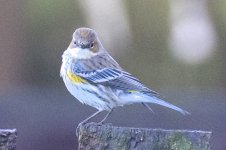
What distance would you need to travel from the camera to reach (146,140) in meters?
3.64

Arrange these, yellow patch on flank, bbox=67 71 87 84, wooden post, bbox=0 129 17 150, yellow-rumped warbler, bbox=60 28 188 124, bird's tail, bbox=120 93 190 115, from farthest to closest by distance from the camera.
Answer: yellow patch on flank, bbox=67 71 87 84 → yellow-rumped warbler, bbox=60 28 188 124 → bird's tail, bbox=120 93 190 115 → wooden post, bbox=0 129 17 150

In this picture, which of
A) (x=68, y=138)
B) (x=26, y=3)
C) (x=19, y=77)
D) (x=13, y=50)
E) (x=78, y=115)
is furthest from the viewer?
(x=26, y=3)

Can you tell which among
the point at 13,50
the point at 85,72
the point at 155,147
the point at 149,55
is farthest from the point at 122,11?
the point at 155,147

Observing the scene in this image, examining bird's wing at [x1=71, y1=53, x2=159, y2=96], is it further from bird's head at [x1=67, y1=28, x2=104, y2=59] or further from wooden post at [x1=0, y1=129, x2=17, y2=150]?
wooden post at [x1=0, y1=129, x2=17, y2=150]

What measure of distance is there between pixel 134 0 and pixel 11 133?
10.9 meters

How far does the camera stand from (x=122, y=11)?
44.5ft

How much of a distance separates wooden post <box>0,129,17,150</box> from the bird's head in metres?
2.81

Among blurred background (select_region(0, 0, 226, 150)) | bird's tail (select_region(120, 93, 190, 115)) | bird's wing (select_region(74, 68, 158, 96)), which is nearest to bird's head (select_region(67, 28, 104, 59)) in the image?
bird's wing (select_region(74, 68, 158, 96))

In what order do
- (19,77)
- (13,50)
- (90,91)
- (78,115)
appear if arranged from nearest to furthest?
(90,91) → (78,115) → (19,77) → (13,50)

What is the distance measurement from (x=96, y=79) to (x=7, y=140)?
9.17ft

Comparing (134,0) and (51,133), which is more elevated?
(134,0)

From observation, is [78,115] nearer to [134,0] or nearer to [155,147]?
[155,147]

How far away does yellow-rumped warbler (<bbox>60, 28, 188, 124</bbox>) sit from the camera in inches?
240

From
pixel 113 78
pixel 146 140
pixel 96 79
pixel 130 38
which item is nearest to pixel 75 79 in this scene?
pixel 96 79
